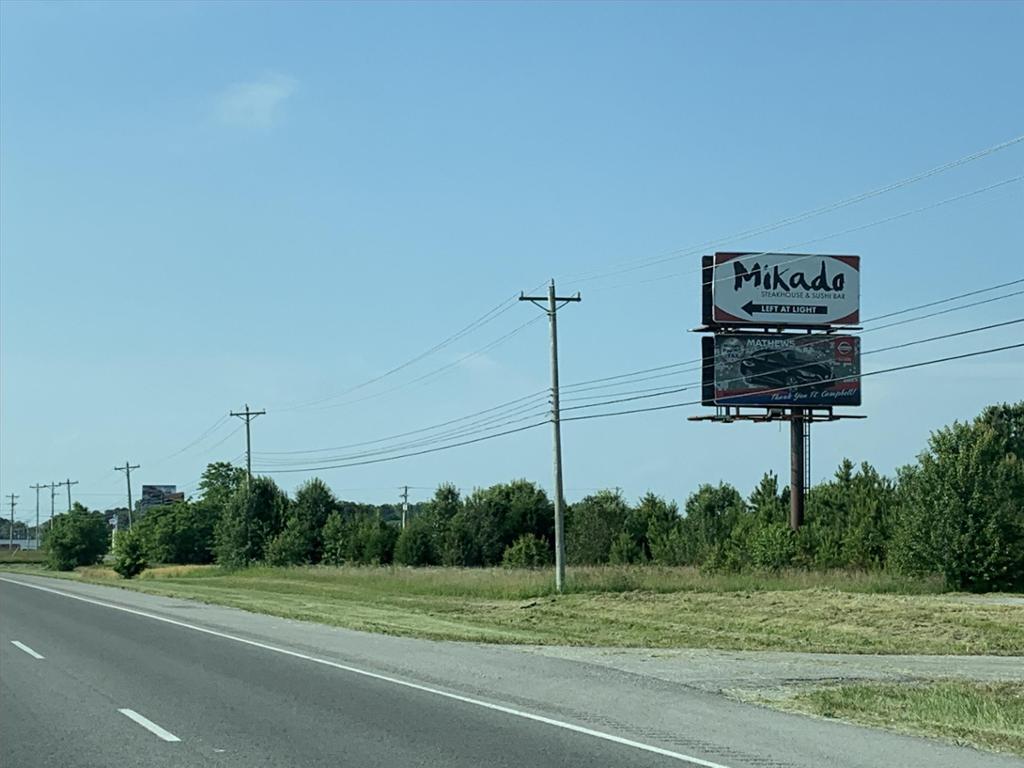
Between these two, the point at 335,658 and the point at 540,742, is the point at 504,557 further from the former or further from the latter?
the point at 540,742

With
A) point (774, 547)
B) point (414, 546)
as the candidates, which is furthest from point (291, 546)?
point (774, 547)

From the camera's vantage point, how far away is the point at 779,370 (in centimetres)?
6072

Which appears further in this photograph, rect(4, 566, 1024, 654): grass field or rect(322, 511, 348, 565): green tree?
rect(322, 511, 348, 565): green tree

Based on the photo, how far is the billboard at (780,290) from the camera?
201 ft

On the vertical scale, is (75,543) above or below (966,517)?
below

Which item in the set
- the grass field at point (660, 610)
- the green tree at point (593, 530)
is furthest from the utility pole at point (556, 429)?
the green tree at point (593, 530)

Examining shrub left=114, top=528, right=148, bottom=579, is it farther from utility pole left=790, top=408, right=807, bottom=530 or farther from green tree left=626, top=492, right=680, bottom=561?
utility pole left=790, top=408, right=807, bottom=530

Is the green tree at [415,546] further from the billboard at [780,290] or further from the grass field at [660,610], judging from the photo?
the billboard at [780,290]

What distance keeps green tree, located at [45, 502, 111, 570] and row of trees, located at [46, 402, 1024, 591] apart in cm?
3661

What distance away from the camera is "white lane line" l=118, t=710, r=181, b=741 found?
12725 mm

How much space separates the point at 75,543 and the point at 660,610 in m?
109

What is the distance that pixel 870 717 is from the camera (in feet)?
46.3

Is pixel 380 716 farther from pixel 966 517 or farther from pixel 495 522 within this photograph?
pixel 495 522

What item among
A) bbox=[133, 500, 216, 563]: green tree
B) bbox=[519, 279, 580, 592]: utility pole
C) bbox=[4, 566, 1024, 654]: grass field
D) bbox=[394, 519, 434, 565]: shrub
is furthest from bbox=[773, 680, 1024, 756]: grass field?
bbox=[133, 500, 216, 563]: green tree
